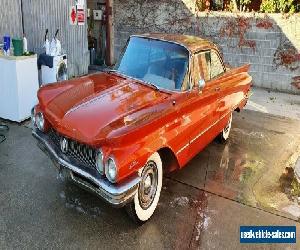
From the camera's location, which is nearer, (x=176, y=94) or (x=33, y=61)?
(x=176, y=94)

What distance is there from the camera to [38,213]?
3863 millimetres

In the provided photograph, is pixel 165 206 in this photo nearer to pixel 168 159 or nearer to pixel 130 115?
pixel 168 159

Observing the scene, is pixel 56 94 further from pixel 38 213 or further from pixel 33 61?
pixel 33 61

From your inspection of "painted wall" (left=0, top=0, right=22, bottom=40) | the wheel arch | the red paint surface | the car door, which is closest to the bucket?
"painted wall" (left=0, top=0, right=22, bottom=40)

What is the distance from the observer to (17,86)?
6.09 metres

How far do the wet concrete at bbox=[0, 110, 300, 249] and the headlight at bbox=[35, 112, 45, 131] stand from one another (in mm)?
818

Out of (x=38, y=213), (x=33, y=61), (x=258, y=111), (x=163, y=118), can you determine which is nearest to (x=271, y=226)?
(x=163, y=118)

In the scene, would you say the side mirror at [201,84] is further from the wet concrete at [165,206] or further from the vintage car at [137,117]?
the wet concrete at [165,206]

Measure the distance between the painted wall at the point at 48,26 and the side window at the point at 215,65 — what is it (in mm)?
4170

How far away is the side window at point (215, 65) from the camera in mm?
5047

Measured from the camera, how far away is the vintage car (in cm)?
324

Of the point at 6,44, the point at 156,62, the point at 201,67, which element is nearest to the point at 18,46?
the point at 6,44

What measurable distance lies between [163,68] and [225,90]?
1283 millimetres

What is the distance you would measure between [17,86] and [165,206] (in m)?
3.61
